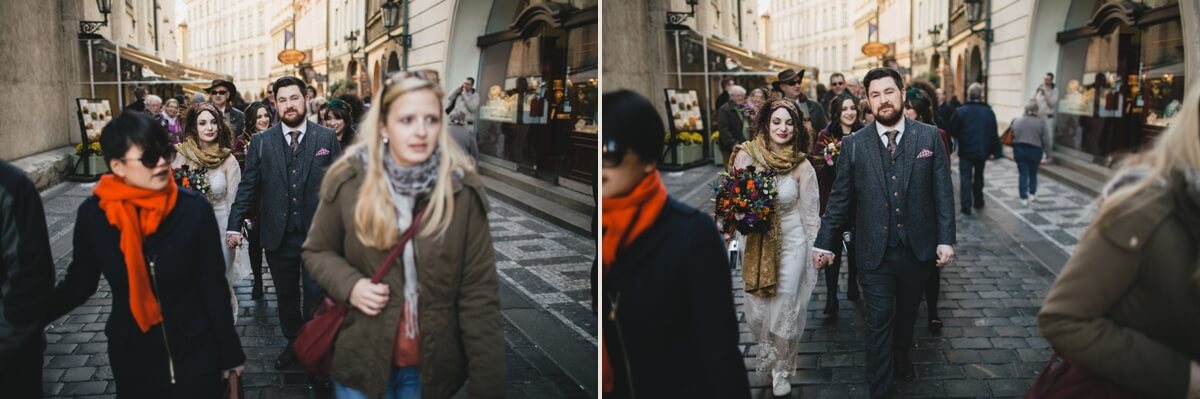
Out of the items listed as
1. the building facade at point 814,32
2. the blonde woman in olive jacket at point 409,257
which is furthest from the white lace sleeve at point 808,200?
the blonde woman in olive jacket at point 409,257

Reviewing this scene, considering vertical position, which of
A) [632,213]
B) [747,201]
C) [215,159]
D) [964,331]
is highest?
[215,159]

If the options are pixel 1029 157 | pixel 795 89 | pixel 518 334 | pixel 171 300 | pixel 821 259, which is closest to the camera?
pixel 171 300

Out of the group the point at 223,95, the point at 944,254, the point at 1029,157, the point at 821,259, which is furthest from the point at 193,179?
the point at 1029,157

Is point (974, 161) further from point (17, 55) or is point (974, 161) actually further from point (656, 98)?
point (17, 55)

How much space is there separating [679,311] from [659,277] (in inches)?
4.0

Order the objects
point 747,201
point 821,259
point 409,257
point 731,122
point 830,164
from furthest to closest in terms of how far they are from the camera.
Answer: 1. point 830,164
2. point 821,259
3. point 747,201
4. point 731,122
5. point 409,257

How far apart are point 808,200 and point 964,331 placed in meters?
1.72

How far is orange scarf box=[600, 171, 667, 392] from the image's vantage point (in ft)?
8.54

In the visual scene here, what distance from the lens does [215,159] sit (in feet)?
11.2

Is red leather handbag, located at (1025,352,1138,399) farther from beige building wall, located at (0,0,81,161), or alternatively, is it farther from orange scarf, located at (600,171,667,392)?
beige building wall, located at (0,0,81,161)

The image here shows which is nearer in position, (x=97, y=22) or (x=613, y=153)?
(x=613, y=153)

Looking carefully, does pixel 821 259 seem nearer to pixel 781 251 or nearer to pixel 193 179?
pixel 781 251

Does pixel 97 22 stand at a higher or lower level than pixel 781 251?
higher

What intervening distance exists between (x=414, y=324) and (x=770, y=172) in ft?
8.38
